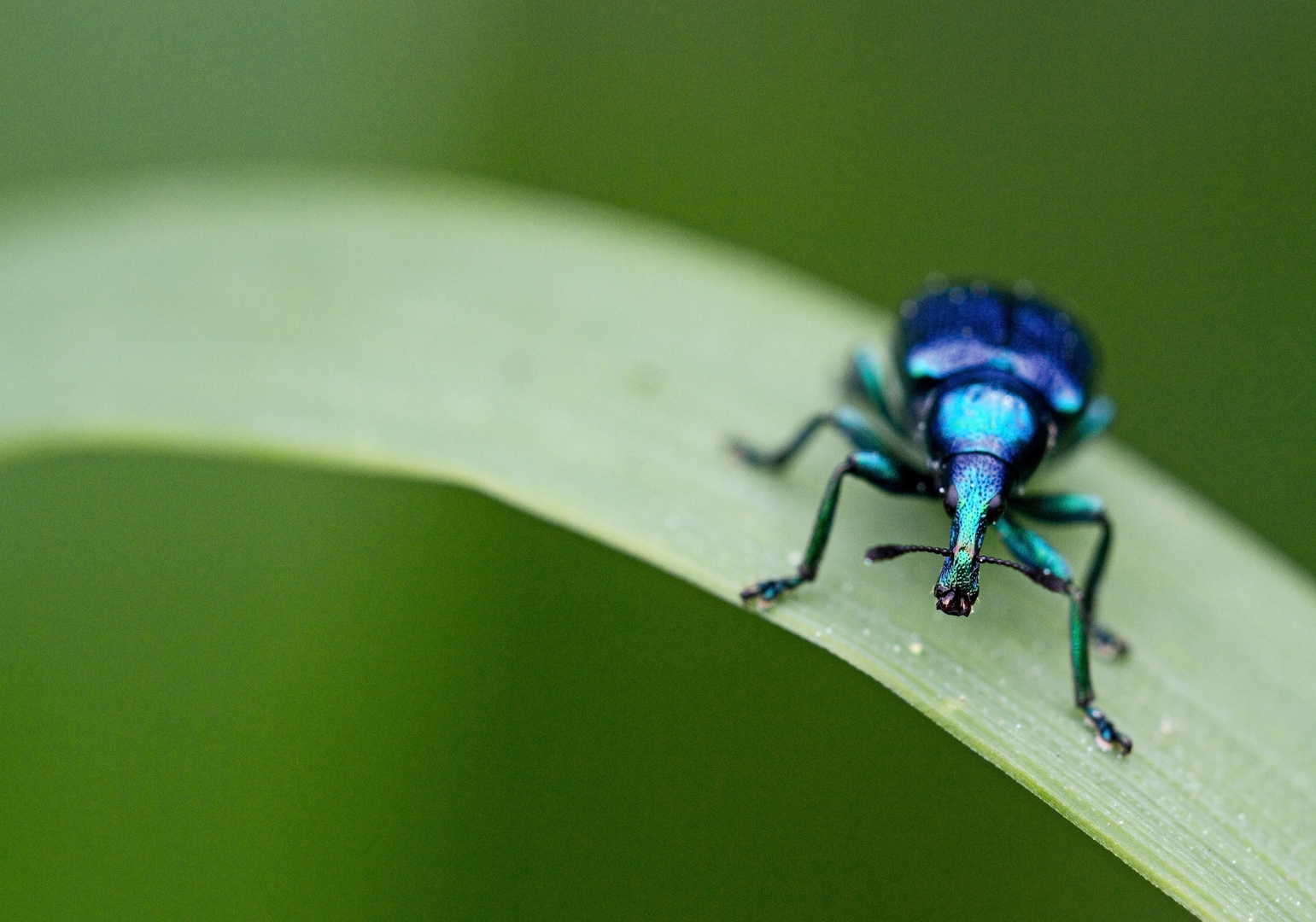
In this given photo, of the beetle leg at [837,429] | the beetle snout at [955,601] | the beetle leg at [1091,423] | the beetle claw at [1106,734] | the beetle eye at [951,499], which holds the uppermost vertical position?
the beetle leg at [1091,423]

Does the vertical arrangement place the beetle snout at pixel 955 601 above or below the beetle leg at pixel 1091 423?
below

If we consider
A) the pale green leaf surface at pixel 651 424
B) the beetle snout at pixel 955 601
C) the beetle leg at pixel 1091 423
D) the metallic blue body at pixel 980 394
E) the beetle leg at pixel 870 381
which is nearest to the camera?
the pale green leaf surface at pixel 651 424

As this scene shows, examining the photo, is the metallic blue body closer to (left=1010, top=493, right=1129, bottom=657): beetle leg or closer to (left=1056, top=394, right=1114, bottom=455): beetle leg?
(left=1056, top=394, right=1114, bottom=455): beetle leg

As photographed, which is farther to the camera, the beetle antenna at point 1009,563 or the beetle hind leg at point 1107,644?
the beetle hind leg at point 1107,644

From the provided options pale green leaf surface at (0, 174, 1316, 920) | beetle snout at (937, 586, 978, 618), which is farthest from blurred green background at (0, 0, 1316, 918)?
beetle snout at (937, 586, 978, 618)

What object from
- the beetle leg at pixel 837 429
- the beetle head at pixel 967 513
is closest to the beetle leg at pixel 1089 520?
the beetle head at pixel 967 513

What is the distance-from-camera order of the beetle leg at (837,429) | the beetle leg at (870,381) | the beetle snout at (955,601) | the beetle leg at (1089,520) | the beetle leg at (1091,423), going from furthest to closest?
the beetle leg at (870,381) < the beetle leg at (1091,423) < the beetle leg at (837,429) < the beetle leg at (1089,520) < the beetle snout at (955,601)

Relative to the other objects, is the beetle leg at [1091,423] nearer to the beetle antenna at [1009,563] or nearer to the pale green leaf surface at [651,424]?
the pale green leaf surface at [651,424]

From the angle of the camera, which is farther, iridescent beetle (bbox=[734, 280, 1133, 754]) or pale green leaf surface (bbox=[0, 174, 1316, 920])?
iridescent beetle (bbox=[734, 280, 1133, 754])
